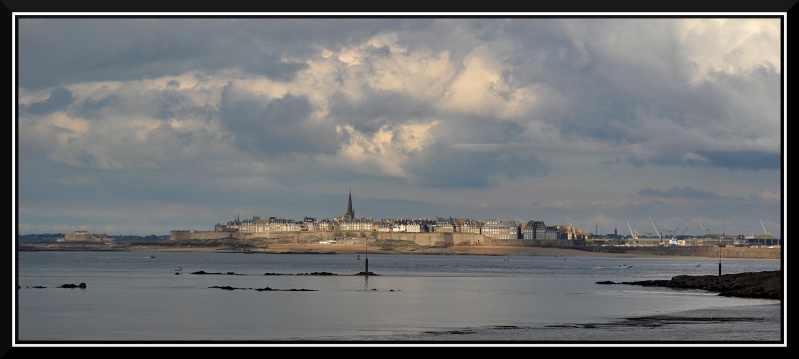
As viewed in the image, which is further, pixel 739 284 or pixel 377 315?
pixel 739 284

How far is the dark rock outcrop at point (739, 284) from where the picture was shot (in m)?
50.0

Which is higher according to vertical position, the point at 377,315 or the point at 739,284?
the point at 377,315

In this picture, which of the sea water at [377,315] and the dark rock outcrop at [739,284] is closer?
the sea water at [377,315]

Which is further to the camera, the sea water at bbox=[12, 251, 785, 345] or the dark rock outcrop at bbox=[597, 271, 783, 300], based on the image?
the dark rock outcrop at bbox=[597, 271, 783, 300]

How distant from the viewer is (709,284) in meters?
63.1

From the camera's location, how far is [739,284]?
188ft

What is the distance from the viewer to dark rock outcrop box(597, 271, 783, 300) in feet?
164
